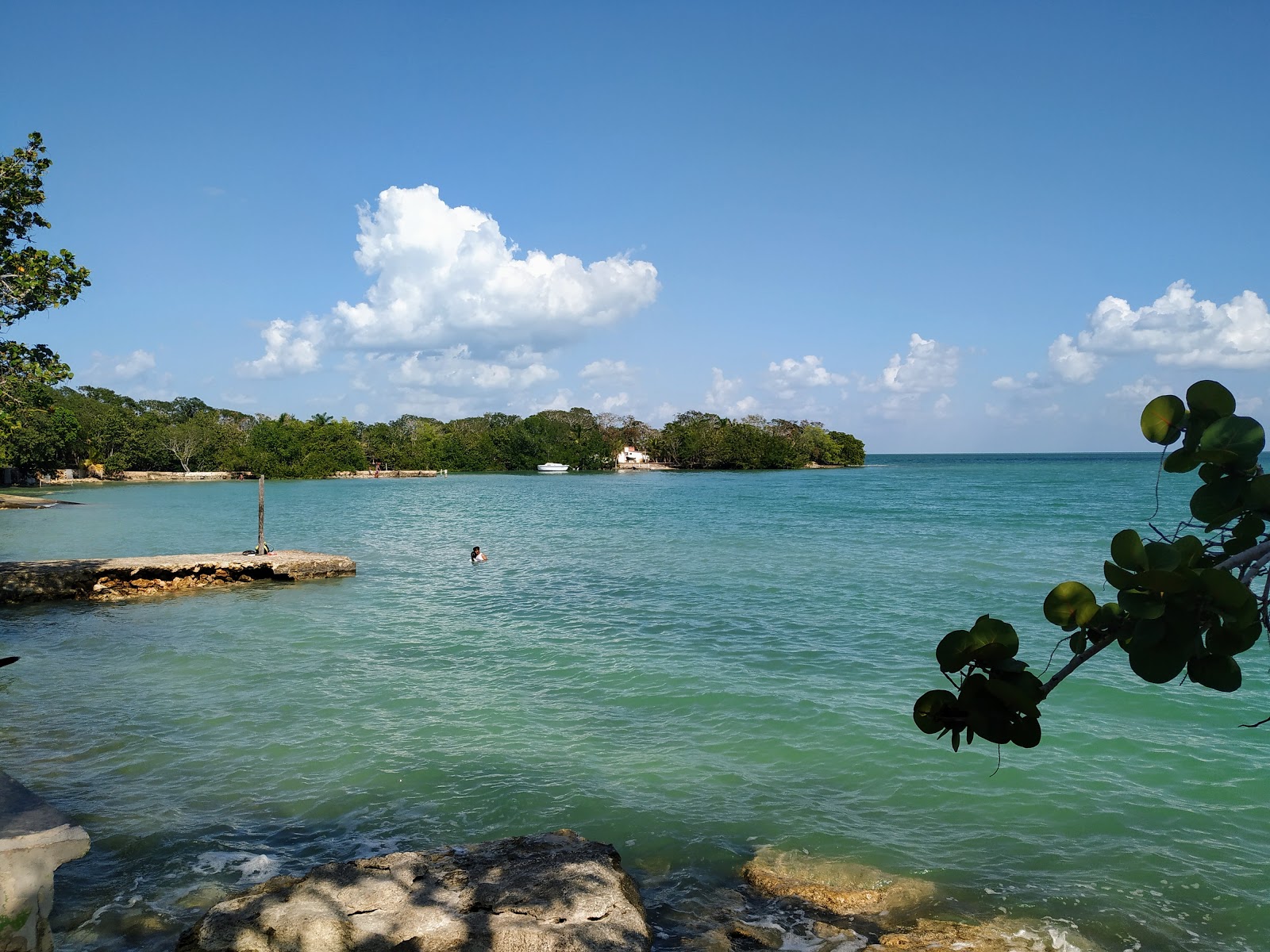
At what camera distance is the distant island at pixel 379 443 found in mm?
84125

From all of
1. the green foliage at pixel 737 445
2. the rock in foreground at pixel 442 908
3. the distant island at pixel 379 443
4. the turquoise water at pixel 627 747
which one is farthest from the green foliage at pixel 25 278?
the green foliage at pixel 737 445

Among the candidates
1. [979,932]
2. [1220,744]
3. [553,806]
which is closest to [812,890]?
[979,932]

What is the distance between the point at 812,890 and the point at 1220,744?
250 inches

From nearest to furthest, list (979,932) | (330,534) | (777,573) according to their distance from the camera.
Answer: (979,932), (777,573), (330,534)

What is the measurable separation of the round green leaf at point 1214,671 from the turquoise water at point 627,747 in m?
4.38

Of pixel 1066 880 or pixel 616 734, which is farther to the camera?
pixel 616 734

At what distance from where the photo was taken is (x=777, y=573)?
70.5ft

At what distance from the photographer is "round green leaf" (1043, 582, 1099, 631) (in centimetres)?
157

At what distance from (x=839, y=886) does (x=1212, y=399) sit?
17.2ft

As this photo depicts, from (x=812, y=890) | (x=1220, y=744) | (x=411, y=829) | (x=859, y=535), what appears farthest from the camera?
(x=859, y=535)

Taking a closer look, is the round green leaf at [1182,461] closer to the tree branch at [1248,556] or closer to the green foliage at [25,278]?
the tree branch at [1248,556]

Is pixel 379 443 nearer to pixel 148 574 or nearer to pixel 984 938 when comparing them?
pixel 148 574

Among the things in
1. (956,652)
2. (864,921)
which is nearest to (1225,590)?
(956,652)

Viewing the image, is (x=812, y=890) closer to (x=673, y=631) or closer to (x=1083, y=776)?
(x=1083, y=776)
